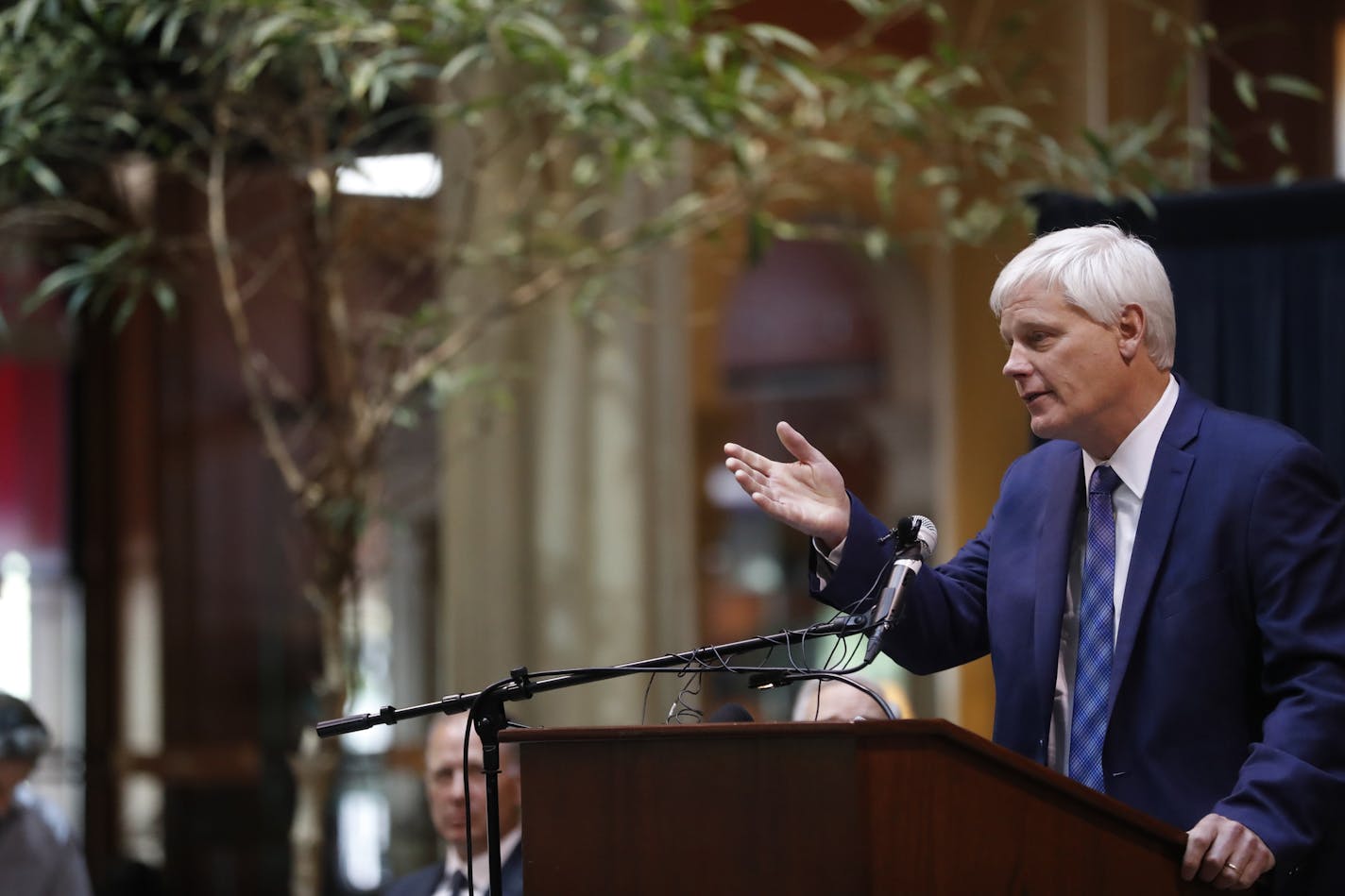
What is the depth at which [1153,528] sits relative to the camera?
218 cm

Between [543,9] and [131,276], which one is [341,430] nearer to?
[131,276]

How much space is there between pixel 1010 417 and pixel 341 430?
295 centimetres

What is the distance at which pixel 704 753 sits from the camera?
1.84m

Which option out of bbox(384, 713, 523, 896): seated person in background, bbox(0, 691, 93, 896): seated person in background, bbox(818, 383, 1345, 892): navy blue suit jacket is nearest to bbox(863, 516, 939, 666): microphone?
bbox(818, 383, 1345, 892): navy blue suit jacket

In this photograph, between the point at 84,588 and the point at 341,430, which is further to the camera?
the point at 84,588

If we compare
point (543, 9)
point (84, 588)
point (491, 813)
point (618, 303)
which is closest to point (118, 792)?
point (84, 588)

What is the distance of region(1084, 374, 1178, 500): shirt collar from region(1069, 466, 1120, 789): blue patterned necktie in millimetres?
20

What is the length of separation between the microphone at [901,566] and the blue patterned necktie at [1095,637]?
0.27 meters

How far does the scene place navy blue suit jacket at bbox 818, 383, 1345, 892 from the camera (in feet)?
6.65

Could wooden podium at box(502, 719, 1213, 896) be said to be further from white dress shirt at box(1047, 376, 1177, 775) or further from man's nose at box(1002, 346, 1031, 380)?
man's nose at box(1002, 346, 1031, 380)

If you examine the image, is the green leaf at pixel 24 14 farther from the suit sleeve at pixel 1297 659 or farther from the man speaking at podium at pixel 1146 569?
the suit sleeve at pixel 1297 659

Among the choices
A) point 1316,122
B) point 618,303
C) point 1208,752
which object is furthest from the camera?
point 1316,122

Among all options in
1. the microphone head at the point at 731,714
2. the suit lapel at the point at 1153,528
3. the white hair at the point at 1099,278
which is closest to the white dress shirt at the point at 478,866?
the microphone head at the point at 731,714

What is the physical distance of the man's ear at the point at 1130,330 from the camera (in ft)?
7.16
